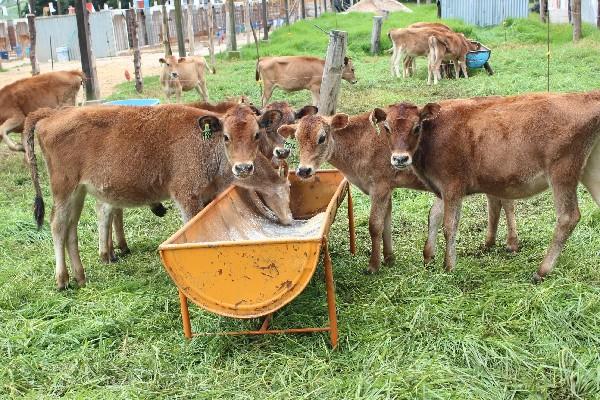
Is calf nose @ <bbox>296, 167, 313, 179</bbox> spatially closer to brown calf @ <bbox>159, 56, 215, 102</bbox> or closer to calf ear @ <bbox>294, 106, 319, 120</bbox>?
calf ear @ <bbox>294, 106, 319, 120</bbox>

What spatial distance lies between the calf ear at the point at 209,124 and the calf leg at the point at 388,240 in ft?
6.22

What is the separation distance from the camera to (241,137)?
22.4 ft

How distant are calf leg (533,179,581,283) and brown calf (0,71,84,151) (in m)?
9.76

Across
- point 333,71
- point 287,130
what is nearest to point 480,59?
point 333,71

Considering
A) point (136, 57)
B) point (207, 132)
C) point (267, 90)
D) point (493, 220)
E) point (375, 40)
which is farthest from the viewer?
point (375, 40)

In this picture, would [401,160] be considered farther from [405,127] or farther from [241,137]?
[241,137]

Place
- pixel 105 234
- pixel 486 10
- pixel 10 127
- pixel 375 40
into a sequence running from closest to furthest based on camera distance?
pixel 105 234
pixel 10 127
pixel 375 40
pixel 486 10

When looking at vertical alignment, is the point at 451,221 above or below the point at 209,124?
below

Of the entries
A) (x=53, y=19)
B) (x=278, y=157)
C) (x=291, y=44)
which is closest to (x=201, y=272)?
(x=278, y=157)

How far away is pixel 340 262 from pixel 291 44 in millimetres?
24418

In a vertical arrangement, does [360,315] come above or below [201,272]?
below

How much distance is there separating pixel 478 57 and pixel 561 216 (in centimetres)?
1515

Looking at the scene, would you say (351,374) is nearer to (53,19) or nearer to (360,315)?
(360,315)

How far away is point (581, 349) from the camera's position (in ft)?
16.6
